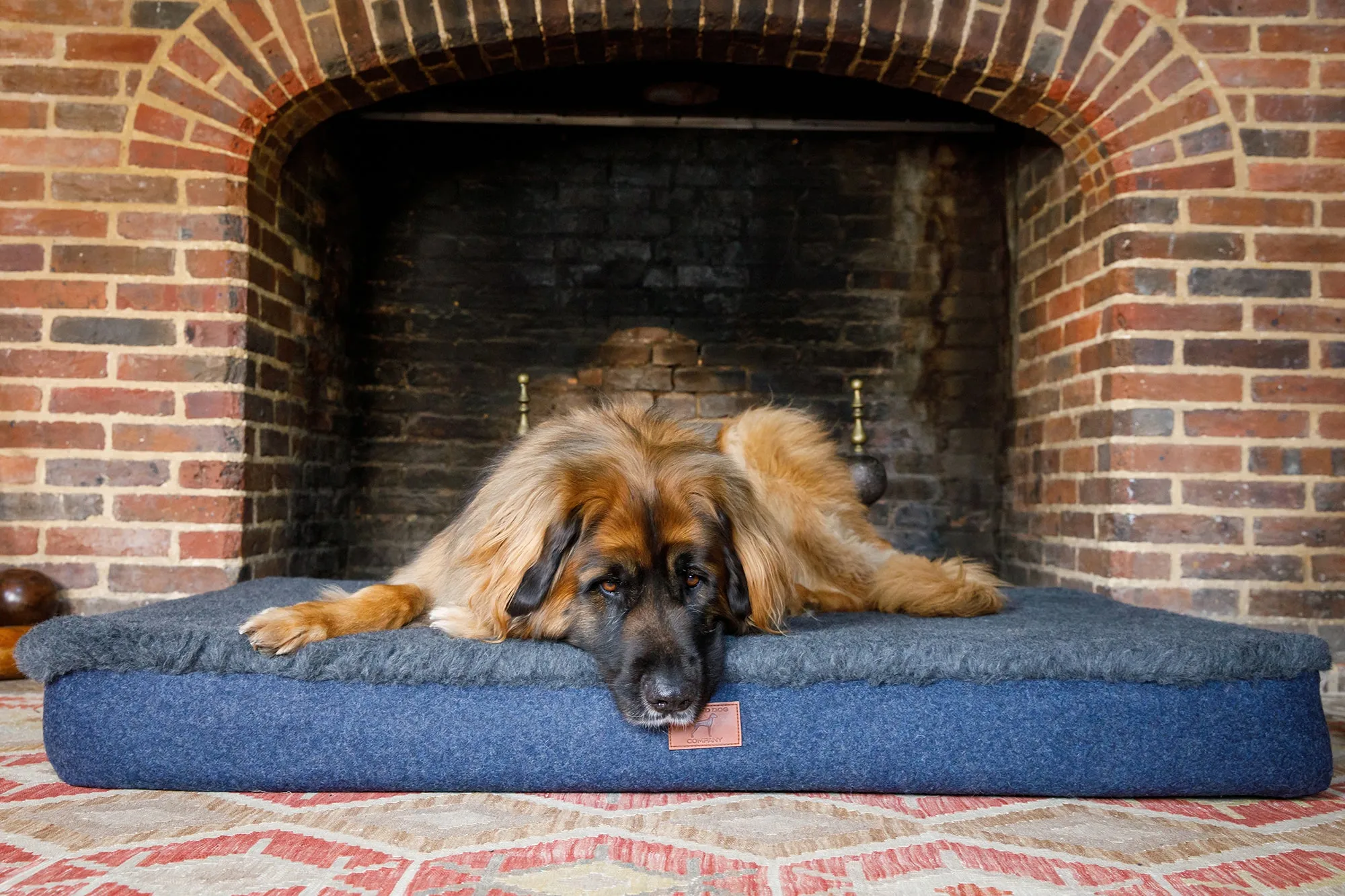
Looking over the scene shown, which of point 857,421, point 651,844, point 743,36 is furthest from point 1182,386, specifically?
point 651,844

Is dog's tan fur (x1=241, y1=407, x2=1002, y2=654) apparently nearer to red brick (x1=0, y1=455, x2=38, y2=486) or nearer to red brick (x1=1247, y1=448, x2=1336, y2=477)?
red brick (x1=1247, y1=448, x2=1336, y2=477)

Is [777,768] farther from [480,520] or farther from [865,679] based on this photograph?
[480,520]

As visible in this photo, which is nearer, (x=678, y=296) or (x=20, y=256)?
(x=20, y=256)

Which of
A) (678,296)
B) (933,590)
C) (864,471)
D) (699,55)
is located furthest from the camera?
(678,296)

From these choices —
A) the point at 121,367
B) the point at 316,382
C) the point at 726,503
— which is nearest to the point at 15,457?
the point at 121,367

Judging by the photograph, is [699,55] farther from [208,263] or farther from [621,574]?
[621,574]

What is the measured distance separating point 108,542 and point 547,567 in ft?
7.10

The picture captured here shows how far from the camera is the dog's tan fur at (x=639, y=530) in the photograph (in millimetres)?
2043

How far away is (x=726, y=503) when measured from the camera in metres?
2.21

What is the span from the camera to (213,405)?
3287 mm

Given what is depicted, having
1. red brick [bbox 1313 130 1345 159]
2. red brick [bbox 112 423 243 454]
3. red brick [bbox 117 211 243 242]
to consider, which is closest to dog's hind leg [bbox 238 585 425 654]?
red brick [bbox 112 423 243 454]

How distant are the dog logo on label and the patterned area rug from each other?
121 millimetres

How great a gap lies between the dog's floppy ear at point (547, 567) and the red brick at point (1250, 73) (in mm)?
2830

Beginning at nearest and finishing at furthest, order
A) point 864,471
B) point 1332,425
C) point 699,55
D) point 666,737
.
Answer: point 666,737 < point 1332,425 < point 699,55 < point 864,471
